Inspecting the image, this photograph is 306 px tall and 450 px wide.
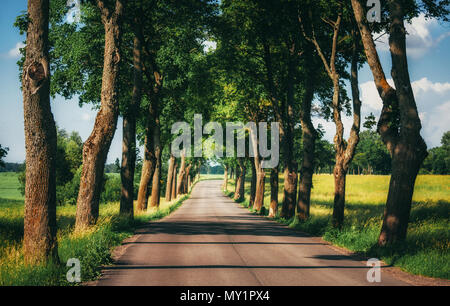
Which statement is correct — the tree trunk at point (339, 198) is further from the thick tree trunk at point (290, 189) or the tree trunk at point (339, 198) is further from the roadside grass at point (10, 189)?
the roadside grass at point (10, 189)

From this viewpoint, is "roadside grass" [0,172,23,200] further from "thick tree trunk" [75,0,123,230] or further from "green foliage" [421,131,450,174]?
"green foliage" [421,131,450,174]

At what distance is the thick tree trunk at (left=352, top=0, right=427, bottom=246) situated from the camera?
11.4 m

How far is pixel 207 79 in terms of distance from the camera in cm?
2636

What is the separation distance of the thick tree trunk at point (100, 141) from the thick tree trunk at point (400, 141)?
9.00 m

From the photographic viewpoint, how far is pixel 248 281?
770 cm

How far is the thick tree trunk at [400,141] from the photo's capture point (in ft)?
37.2

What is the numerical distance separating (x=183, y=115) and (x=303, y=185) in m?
16.6

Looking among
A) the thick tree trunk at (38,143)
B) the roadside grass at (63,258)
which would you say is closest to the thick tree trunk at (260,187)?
the roadside grass at (63,258)

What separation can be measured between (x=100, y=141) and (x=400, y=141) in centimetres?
952

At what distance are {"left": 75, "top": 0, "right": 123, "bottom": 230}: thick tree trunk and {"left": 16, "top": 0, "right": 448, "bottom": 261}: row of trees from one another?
3 cm

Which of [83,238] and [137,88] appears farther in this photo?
[137,88]

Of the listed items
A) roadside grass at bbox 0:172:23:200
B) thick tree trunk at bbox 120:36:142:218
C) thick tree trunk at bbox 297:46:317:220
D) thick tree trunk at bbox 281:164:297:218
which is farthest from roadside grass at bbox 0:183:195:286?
→ roadside grass at bbox 0:172:23:200
